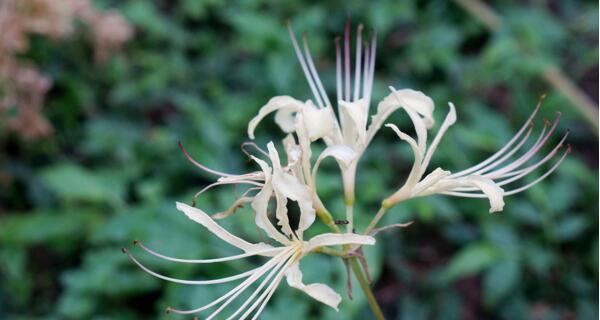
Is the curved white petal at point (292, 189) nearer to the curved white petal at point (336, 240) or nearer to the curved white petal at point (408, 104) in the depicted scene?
the curved white petal at point (336, 240)

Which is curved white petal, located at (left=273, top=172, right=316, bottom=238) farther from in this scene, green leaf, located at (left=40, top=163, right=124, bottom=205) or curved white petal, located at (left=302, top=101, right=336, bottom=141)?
green leaf, located at (left=40, top=163, right=124, bottom=205)

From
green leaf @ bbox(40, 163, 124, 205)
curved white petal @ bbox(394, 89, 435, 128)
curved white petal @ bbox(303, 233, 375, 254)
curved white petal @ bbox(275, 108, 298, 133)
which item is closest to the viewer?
curved white petal @ bbox(303, 233, 375, 254)

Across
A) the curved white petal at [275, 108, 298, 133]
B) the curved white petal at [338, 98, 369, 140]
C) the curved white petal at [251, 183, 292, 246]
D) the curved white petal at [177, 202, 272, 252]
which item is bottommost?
the curved white petal at [177, 202, 272, 252]

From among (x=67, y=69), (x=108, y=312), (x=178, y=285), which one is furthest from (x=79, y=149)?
(x=178, y=285)

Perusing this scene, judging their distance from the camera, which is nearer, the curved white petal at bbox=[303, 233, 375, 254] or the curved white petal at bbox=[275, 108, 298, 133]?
the curved white petal at bbox=[303, 233, 375, 254]

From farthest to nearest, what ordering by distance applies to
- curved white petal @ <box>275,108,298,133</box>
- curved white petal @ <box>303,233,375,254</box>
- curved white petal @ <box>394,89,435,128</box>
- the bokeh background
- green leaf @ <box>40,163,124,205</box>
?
green leaf @ <box>40,163,124,205</box>, the bokeh background, curved white petal @ <box>275,108,298,133</box>, curved white petal @ <box>394,89,435,128</box>, curved white petal @ <box>303,233,375,254</box>

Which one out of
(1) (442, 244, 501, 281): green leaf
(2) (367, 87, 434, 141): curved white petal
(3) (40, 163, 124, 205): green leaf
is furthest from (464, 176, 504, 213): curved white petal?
(3) (40, 163, 124, 205): green leaf
